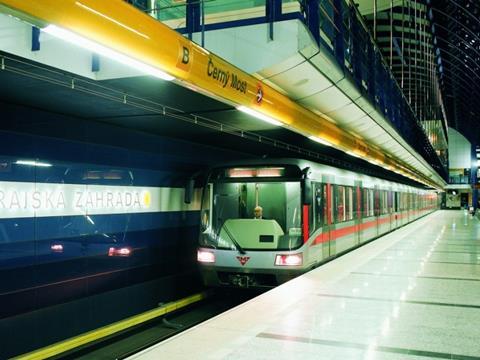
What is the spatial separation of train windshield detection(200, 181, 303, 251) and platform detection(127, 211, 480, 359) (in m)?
0.96

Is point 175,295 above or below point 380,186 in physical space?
below

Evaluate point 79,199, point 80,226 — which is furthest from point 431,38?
point 80,226

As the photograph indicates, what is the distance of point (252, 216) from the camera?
9.65 metres

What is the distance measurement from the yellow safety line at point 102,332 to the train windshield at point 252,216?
1.26 metres

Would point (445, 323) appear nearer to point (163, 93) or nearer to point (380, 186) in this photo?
point (163, 93)

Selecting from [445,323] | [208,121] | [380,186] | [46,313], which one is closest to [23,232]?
[46,313]

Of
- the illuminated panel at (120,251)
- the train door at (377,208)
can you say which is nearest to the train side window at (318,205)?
the illuminated panel at (120,251)

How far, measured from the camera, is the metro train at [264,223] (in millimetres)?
8656

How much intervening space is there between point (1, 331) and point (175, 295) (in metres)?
4.44

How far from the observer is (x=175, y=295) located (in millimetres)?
10094

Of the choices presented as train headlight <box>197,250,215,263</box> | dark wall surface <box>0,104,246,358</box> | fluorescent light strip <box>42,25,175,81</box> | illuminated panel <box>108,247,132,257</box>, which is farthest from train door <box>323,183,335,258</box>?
fluorescent light strip <box>42,25,175,81</box>

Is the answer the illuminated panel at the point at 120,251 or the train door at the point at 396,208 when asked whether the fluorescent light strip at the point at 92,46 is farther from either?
the train door at the point at 396,208

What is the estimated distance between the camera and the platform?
4.23 metres

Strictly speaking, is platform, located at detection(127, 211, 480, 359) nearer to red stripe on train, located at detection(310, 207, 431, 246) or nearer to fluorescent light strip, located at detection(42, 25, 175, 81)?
red stripe on train, located at detection(310, 207, 431, 246)
